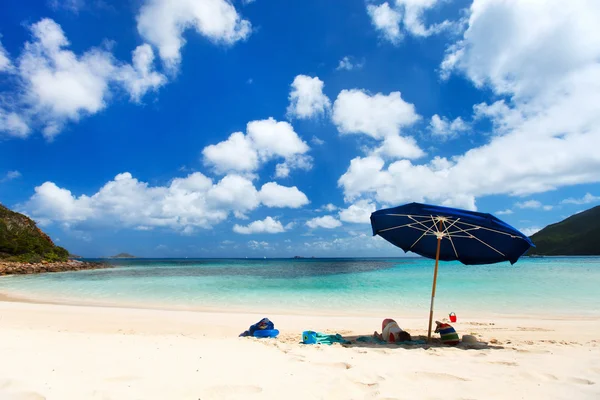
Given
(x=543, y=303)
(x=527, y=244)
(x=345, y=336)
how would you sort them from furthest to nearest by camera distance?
(x=543, y=303) < (x=345, y=336) < (x=527, y=244)

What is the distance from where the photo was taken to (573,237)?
133375 millimetres

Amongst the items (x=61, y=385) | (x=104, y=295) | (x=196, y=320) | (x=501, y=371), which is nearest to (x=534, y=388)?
(x=501, y=371)

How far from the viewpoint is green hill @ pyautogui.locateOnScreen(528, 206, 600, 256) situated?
122m

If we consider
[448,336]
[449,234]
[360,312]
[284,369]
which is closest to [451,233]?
[449,234]

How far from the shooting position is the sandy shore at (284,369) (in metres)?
3.49

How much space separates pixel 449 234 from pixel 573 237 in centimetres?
16803

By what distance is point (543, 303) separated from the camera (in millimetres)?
13469

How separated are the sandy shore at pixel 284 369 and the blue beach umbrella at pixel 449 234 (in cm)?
186

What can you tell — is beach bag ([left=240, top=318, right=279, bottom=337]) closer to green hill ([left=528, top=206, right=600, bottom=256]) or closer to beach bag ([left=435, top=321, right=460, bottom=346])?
beach bag ([left=435, top=321, right=460, bottom=346])

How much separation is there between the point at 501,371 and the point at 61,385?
17.9 feet

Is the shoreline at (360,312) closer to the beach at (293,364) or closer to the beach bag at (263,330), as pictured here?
the beach at (293,364)

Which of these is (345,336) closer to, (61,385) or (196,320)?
(196,320)

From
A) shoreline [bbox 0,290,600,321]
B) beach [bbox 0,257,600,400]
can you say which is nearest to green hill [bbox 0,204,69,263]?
shoreline [bbox 0,290,600,321]

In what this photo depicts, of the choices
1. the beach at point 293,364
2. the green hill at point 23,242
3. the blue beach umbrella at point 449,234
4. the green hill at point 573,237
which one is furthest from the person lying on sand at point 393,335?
the green hill at point 573,237
